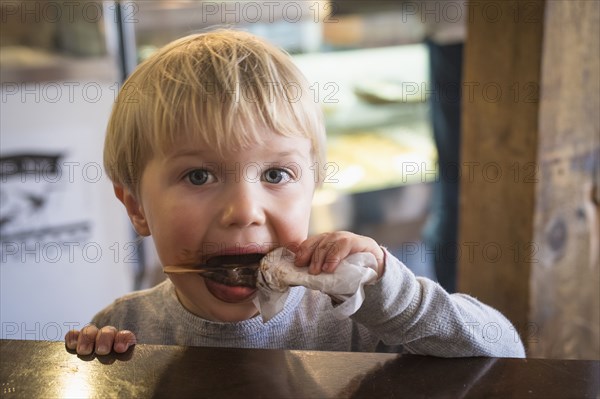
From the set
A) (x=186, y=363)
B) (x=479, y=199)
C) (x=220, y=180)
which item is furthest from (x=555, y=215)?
(x=186, y=363)

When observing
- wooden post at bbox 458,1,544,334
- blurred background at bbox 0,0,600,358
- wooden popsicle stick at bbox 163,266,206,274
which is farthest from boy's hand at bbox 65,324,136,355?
blurred background at bbox 0,0,600,358

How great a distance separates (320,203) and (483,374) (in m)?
3.13

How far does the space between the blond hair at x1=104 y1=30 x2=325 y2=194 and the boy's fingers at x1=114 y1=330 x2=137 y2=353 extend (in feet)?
1.11

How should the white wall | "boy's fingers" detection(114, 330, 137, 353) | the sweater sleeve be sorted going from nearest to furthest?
"boy's fingers" detection(114, 330, 137, 353)
the sweater sleeve
the white wall

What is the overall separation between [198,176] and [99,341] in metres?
0.36

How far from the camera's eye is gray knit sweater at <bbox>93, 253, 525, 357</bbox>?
3.24 ft

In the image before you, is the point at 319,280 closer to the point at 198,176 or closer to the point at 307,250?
the point at 307,250

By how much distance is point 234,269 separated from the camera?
3.43 ft

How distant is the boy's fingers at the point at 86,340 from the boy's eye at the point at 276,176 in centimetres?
37

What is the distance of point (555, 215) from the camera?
174cm

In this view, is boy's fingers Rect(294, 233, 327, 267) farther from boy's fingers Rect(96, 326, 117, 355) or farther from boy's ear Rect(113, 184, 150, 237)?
boy's ear Rect(113, 184, 150, 237)

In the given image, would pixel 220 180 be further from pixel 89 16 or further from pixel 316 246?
pixel 89 16

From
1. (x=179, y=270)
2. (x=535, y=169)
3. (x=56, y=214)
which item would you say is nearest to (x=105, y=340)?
(x=179, y=270)

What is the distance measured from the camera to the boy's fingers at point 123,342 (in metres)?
0.83
